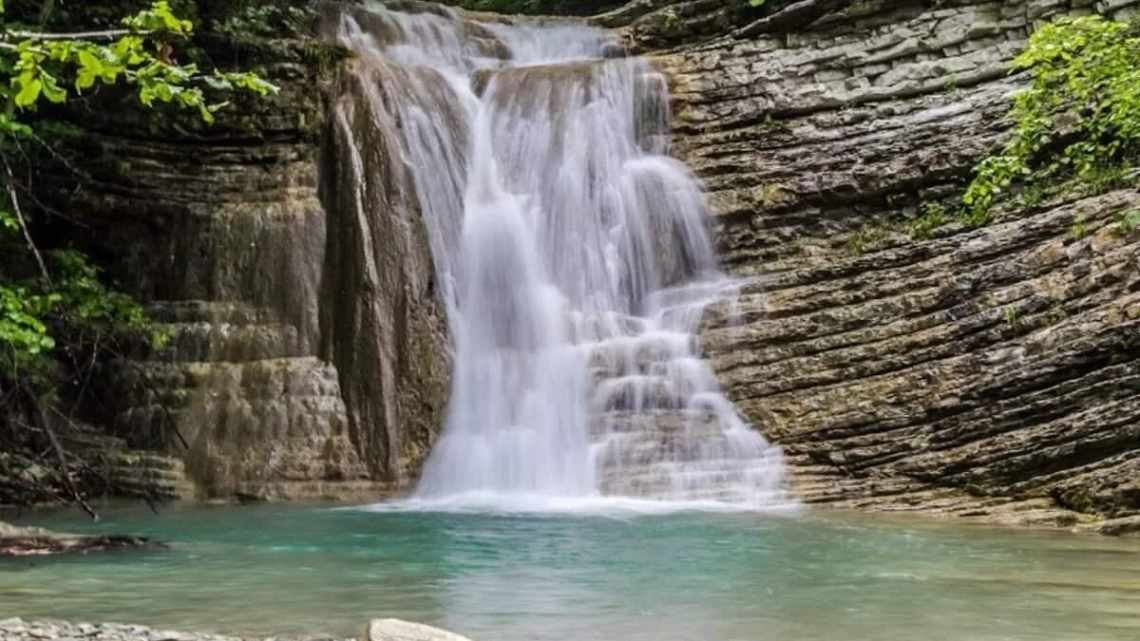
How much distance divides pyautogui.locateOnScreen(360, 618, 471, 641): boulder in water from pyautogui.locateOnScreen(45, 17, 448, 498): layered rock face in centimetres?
884

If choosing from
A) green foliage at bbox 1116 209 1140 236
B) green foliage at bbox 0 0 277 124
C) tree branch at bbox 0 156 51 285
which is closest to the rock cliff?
green foliage at bbox 1116 209 1140 236

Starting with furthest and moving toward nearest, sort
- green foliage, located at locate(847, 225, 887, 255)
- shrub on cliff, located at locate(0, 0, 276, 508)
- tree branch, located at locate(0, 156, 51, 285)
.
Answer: green foliage, located at locate(847, 225, 887, 255) → shrub on cliff, located at locate(0, 0, 276, 508) → tree branch, located at locate(0, 156, 51, 285)

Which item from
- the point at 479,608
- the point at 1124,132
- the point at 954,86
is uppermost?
the point at 954,86

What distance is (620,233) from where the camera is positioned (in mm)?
15625

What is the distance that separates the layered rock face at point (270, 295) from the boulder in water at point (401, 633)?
884 centimetres

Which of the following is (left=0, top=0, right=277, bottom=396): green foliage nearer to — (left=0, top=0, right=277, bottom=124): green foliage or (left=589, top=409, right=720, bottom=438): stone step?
(left=0, top=0, right=277, bottom=124): green foliage

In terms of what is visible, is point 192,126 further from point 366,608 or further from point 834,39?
point 366,608

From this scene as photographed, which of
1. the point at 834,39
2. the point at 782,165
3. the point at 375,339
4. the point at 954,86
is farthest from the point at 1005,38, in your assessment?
the point at 375,339

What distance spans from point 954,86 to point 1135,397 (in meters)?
6.27

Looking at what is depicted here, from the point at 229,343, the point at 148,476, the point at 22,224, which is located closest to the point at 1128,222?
the point at 22,224

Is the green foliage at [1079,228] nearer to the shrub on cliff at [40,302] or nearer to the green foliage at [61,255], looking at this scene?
the green foliage at [61,255]

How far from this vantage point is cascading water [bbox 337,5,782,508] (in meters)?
13.1

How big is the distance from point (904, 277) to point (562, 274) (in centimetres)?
448

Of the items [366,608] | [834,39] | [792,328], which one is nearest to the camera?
[366,608]
